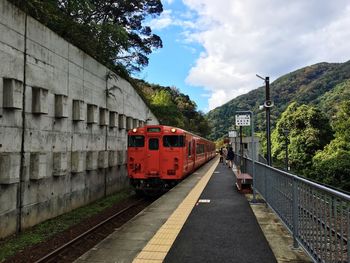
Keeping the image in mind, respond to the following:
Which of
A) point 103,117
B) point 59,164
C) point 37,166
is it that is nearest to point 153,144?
point 103,117

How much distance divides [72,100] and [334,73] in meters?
115

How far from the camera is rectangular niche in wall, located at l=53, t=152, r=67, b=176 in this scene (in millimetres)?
11359

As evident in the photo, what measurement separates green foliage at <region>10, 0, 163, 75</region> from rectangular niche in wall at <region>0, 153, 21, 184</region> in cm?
421

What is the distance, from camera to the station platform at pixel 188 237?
601 centimetres

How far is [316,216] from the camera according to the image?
5.13 m

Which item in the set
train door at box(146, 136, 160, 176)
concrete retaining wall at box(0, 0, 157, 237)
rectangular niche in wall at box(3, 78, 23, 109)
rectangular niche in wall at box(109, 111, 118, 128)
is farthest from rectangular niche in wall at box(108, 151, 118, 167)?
rectangular niche in wall at box(3, 78, 23, 109)

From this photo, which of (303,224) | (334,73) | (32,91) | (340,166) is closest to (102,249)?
(303,224)

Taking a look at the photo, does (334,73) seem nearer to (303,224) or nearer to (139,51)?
(139,51)

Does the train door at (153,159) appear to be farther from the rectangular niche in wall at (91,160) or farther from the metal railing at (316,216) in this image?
the metal railing at (316,216)

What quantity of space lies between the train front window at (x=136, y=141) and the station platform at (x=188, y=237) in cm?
512

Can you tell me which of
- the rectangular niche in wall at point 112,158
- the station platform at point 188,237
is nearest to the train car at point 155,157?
the rectangular niche in wall at point 112,158

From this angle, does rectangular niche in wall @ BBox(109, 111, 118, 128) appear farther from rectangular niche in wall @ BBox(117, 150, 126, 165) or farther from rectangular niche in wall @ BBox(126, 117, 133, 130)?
rectangular niche in wall @ BBox(126, 117, 133, 130)

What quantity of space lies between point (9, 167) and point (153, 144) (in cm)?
770

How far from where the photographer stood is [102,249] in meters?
6.46
